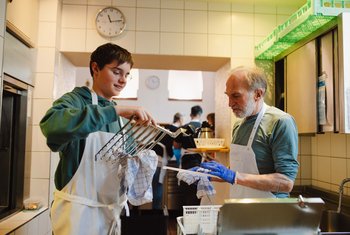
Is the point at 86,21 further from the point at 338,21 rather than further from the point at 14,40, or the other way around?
the point at 338,21

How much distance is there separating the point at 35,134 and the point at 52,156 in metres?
0.20

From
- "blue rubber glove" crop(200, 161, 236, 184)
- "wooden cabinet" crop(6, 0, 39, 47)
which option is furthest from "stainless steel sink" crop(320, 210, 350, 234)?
"wooden cabinet" crop(6, 0, 39, 47)

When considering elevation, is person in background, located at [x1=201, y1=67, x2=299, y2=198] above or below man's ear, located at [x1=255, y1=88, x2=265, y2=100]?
Result: below

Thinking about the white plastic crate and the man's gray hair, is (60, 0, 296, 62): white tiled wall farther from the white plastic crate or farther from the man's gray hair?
the man's gray hair

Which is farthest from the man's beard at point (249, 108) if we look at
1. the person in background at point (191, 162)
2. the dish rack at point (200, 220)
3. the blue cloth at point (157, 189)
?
the blue cloth at point (157, 189)

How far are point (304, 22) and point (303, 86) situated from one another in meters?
0.44

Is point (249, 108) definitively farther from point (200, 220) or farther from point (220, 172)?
point (200, 220)

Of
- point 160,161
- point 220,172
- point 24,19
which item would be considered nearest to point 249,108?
point 220,172

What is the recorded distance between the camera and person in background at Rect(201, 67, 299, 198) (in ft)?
3.85

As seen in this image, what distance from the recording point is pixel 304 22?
1600 mm

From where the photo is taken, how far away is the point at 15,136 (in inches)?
77.9

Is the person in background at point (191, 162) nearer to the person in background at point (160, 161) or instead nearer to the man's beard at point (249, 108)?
the person in background at point (160, 161)

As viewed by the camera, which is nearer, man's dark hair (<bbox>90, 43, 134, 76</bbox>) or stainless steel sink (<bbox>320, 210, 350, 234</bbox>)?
man's dark hair (<bbox>90, 43, 134, 76</bbox>)

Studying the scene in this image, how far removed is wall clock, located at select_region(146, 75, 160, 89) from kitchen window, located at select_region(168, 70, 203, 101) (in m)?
0.25
